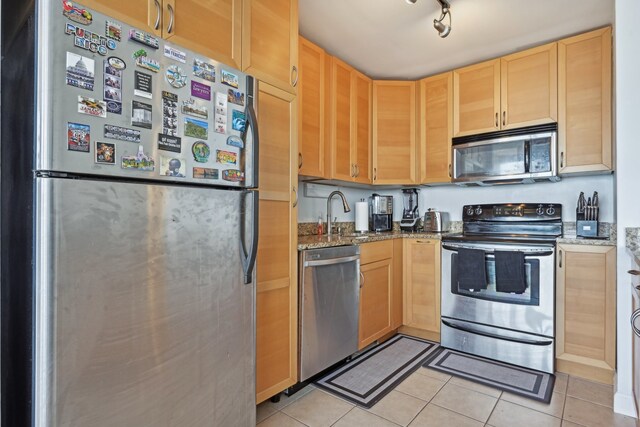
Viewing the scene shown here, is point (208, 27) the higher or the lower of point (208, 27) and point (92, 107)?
the higher

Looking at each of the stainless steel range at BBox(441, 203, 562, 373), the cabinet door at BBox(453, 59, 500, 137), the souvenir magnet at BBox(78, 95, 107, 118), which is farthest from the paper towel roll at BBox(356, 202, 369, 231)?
the souvenir magnet at BBox(78, 95, 107, 118)

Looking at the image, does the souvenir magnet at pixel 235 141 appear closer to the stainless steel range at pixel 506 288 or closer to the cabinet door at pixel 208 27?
the cabinet door at pixel 208 27

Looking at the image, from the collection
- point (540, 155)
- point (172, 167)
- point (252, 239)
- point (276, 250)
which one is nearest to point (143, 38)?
point (172, 167)

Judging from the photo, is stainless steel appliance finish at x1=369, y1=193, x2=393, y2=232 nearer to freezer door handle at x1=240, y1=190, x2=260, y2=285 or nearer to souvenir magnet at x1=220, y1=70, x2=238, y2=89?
freezer door handle at x1=240, y1=190, x2=260, y2=285

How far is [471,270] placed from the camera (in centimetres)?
254

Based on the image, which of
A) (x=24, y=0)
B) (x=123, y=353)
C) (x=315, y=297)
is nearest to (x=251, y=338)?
(x=123, y=353)

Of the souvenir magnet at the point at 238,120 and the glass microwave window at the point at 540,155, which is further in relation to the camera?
the glass microwave window at the point at 540,155

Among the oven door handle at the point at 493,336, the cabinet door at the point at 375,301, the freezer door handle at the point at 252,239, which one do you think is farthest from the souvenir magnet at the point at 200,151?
the oven door handle at the point at 493,336

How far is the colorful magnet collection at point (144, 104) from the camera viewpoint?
0.93 m

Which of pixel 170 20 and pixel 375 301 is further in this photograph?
pixel 375 301

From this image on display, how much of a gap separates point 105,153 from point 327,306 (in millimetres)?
1574

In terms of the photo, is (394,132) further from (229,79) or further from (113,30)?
(113,30)

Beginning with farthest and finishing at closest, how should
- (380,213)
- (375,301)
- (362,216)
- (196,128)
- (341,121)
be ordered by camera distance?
1. (380,213)
2. (362,216)
3. (341,121)
4. (375,301)
5. (196,128)

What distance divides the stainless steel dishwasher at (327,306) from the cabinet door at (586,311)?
4.67 ft
